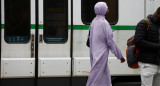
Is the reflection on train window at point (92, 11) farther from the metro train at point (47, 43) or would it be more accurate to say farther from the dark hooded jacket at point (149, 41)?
the dark hooded jacket at point (149, 41)

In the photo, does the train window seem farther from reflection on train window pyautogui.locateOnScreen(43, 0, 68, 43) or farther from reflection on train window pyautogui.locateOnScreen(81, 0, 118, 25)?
reflection on train window pyautogui.locateOnScreen(81, 0, 118, 25)

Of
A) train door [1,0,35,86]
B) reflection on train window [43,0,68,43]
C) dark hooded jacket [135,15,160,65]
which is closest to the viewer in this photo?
dark hooded jacket [135,15,160,65]

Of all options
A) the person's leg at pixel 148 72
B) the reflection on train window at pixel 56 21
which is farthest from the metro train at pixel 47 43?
the person's leg at pixel 148 72

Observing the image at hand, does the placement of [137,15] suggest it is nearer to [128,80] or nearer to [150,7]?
[150,7]

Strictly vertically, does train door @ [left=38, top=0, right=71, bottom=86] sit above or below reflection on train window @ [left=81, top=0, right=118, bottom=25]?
below

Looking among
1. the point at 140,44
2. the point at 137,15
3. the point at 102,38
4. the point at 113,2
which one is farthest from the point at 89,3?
the point at 140,44

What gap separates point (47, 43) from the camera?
21.3 feet

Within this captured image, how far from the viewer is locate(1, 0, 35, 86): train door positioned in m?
6.33

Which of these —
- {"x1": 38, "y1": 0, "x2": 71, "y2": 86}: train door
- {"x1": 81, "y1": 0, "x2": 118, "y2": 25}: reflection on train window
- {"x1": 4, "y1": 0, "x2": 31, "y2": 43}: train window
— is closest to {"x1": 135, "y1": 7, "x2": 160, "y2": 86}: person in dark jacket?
{"x1": 81, "y1": 0, "x2": 118, "y2": 25}: reflection on train window

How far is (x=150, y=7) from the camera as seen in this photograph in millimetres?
6824

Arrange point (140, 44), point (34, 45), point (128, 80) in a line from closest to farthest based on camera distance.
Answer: point (140, 44) → point (34, 45) → point (128, 80)

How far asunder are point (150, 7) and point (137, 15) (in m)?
0.32

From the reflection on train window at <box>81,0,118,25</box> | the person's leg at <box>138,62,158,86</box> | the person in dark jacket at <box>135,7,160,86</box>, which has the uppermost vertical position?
the reflection on train window at <box>81,0,118,25</box>

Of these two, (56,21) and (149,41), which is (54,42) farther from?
(149,41)
